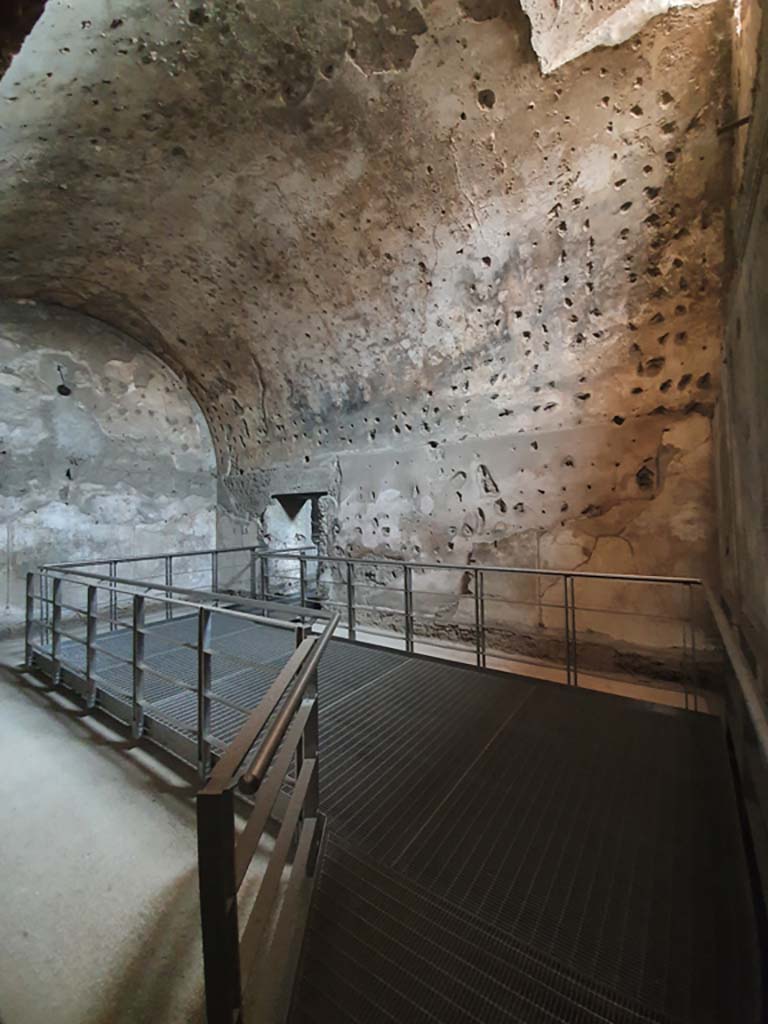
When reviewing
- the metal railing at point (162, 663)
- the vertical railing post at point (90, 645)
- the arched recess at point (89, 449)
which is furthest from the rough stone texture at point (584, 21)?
the arched recess at point (89, 449)

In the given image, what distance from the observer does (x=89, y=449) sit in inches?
233

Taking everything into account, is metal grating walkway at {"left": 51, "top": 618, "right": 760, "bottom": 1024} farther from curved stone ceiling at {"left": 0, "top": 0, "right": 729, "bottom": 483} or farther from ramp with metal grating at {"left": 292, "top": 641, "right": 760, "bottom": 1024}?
curved stone ceiling at {"left": 0, "top": 0, "right": 729, "bottom": 483}

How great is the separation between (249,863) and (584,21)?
424 centimetres

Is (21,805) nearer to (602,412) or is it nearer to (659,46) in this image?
(602,412)

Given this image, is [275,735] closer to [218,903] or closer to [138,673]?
[218,903]

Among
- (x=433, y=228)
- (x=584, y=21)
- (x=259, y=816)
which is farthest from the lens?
(x=433, y=228)

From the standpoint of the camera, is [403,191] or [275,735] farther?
[403,191]

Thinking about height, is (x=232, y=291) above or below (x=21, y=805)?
above

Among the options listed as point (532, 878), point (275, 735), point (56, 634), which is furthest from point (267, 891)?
point (56, 634)

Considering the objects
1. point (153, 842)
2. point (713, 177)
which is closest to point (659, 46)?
point (713, 177)

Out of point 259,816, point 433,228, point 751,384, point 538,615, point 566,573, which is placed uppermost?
point 433,228

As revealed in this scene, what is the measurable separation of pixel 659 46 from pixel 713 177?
2.69 feet

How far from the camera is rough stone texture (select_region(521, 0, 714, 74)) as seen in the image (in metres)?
2.54

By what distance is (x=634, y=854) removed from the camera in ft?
4.94
